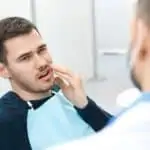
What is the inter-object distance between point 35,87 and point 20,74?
0.08 metres

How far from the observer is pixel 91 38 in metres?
3.92

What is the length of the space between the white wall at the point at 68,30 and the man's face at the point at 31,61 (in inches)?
70.4

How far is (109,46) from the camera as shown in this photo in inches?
161

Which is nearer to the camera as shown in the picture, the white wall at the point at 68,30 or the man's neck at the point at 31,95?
the man's neck at the point at 31,95

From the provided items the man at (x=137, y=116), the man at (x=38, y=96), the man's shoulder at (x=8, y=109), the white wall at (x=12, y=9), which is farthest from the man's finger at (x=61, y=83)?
the white wall at (x=12, y=9)

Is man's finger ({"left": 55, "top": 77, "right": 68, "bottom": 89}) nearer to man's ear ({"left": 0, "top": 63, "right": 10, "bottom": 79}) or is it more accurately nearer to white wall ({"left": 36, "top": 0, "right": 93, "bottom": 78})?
man's ear ({"left": 0, "top": 63, "right": 10, "bottom": 79})

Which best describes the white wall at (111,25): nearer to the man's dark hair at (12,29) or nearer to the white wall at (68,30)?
the white wall at (68,30)

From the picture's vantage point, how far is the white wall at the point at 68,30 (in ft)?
11.1

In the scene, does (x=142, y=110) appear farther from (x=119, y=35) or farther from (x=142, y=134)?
(x=119, y=35)

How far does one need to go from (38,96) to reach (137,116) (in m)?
0.94

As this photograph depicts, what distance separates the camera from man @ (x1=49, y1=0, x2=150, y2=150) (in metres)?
0.56

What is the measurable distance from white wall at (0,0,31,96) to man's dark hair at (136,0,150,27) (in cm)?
238

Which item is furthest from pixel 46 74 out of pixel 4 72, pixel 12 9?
pixel 12 9

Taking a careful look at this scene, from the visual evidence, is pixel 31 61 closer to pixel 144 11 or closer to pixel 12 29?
pixel 12 29
